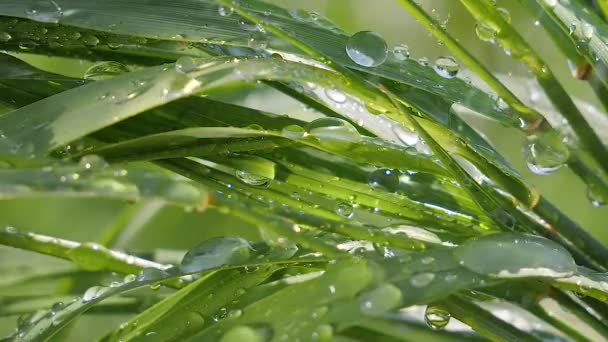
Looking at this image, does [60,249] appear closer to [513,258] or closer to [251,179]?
[251,179]

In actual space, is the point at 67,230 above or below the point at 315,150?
below

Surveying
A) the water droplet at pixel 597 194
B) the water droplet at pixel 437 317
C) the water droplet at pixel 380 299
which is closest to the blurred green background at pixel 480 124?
the water droplet at pixel 597 194

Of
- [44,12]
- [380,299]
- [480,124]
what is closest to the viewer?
[380,299]

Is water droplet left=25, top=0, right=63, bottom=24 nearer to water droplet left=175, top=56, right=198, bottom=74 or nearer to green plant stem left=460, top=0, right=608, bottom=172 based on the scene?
water droplet left=175, top=56, right=198, bottom=74

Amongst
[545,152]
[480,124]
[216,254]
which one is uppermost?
[545,152]

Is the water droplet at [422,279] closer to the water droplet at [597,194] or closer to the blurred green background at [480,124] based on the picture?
the water droplet at [597,194]

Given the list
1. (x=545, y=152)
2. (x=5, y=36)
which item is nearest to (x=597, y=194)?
(x=545, y=152)

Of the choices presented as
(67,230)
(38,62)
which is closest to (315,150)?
(38,62)

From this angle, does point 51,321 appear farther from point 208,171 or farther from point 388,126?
point 388,126
